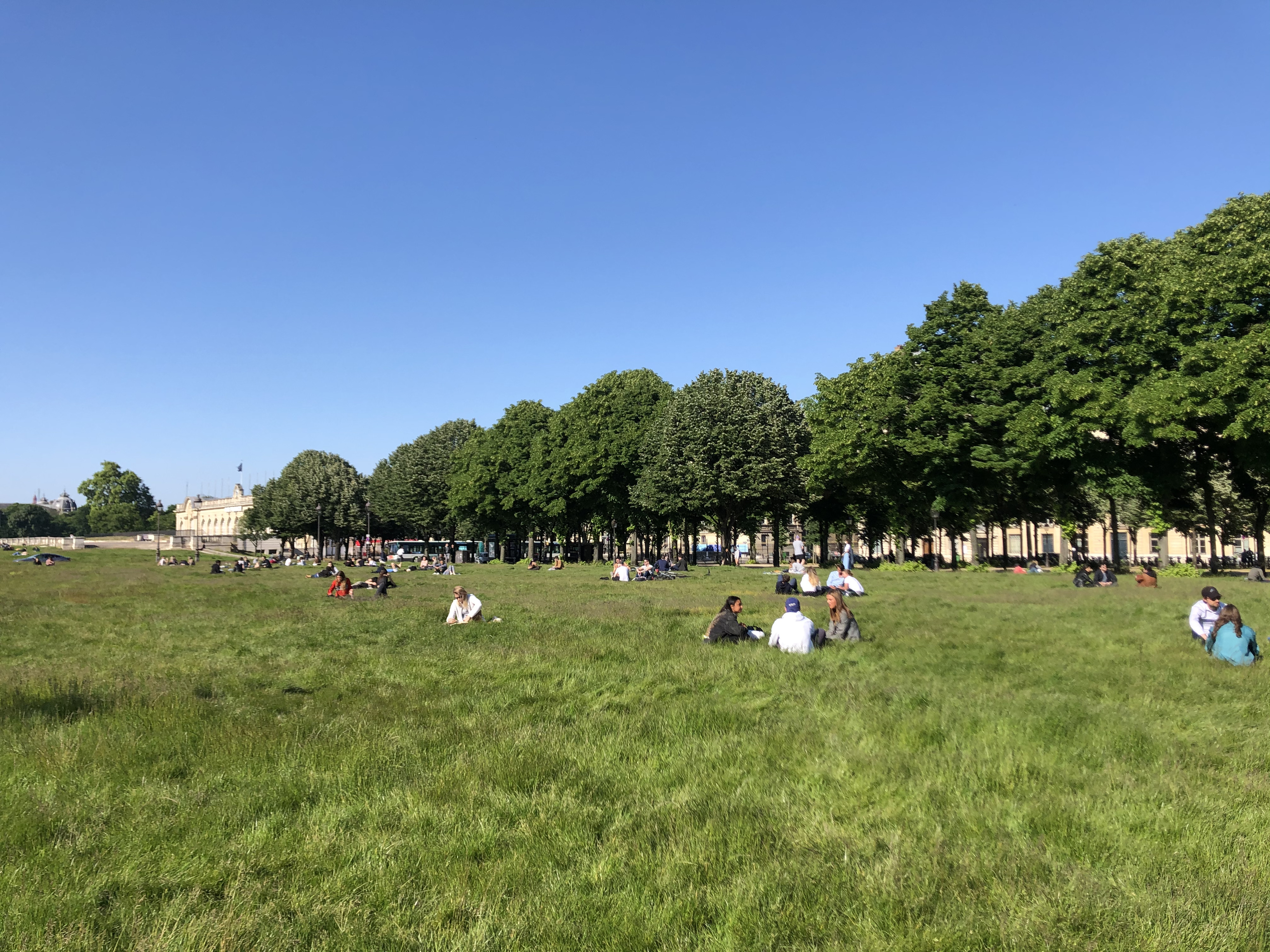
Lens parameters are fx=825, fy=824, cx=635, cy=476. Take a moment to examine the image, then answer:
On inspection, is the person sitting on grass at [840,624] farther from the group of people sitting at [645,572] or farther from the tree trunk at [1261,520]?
the tree trunk at [1261,520]

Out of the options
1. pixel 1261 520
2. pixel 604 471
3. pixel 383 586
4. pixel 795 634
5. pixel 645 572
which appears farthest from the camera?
pixel 604 471

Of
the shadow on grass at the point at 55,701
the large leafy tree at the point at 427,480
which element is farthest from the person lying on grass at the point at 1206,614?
the large leafy tree at the point at 427,480

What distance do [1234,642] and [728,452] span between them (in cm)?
4282

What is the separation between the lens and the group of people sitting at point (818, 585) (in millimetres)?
27859

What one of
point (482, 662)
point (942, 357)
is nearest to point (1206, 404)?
point (942, 357)

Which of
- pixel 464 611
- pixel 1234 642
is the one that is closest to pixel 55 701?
pixel 464 611

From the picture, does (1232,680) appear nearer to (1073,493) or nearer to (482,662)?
(482,662)

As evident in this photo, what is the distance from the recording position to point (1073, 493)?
57156 millimetres

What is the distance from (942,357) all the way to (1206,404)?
56.5 feet

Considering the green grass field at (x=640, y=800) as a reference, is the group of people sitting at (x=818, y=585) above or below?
above

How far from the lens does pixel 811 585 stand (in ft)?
92.7

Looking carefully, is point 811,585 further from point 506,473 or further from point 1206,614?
point 506,473

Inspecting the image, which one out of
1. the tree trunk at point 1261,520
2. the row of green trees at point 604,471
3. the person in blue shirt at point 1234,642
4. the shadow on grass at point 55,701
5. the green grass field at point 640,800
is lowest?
the green grass field at point 640,800

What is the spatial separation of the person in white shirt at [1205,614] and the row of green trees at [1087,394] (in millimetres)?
22888
